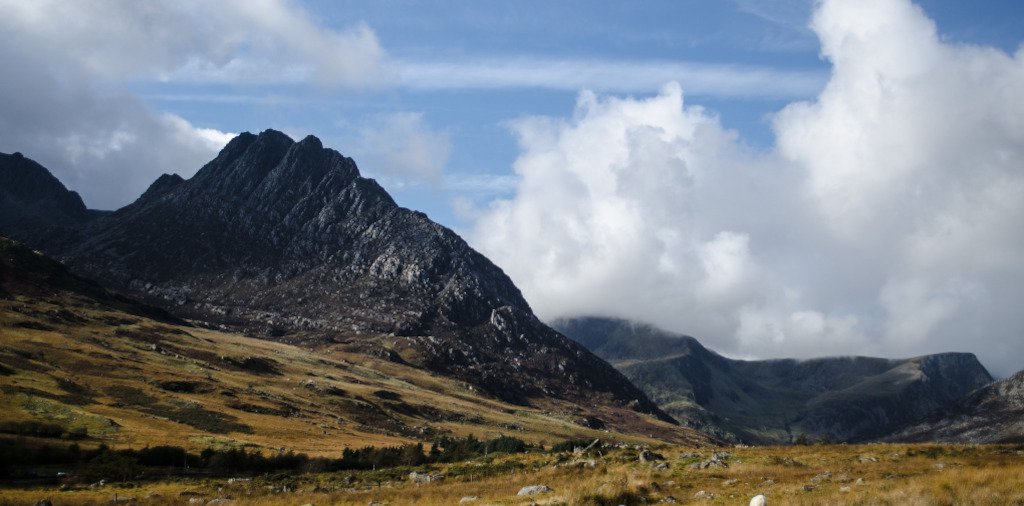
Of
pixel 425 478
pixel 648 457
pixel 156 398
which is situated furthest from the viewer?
pixel 156 398

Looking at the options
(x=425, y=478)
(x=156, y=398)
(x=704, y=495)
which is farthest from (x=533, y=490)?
(x=156, y=398)

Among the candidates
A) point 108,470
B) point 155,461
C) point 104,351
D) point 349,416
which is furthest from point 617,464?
point 104,351

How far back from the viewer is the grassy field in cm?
2411

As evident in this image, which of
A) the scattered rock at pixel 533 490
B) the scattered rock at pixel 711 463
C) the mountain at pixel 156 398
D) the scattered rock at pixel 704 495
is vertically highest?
the scattered rock at pixel 704 495

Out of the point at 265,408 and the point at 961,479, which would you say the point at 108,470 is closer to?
the point at 961,479

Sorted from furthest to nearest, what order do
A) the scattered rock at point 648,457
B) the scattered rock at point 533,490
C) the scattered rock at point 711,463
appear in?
the scattered rock at point 648,457 < the scattered rock at point 711,463 < the scattered rock at point 533,490

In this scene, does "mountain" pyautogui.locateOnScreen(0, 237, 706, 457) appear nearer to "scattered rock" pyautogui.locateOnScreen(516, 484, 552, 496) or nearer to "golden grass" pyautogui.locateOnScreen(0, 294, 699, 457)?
"golden grass" pyautogui.locateOnScreen(0, 294, 699, 457)

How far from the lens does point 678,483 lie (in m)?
35.1

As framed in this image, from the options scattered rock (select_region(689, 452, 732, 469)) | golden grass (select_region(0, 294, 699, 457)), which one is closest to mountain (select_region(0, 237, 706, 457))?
golden grass (select_region(0, 294, 699, 457))

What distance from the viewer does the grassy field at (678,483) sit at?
24109 mm

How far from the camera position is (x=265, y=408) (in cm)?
15188

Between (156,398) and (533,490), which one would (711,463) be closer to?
(533,490)

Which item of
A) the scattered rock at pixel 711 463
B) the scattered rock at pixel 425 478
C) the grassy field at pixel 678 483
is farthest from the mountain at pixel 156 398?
the scattered rock at pixel 711 463

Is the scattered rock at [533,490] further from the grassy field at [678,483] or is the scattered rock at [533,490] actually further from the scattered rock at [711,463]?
the scattered rock at [711,463]
